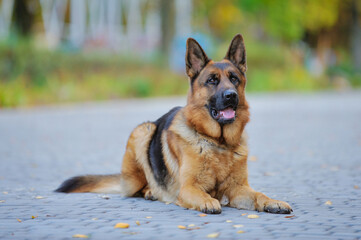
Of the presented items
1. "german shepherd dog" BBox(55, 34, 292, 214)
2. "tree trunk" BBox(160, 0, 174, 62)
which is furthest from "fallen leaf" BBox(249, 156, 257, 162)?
"tree trunk" BBox(160, 0, 174, 62)

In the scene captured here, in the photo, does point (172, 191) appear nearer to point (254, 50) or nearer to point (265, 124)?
point (265, 124)

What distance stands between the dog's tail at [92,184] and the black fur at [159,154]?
58 cm

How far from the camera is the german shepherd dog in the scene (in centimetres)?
566

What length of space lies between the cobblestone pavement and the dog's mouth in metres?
0.86

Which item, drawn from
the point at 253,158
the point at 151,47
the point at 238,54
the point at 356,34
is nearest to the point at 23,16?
the point at 151,47

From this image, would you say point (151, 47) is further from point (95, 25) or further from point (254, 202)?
point (254, 202)

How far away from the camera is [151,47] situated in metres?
44.1

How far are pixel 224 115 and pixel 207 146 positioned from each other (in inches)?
13.8

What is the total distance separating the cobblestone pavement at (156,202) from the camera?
15.5 feet

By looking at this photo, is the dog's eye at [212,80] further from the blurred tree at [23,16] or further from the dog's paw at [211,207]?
the blurred tree at [23,16]

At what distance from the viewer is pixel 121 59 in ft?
99.8

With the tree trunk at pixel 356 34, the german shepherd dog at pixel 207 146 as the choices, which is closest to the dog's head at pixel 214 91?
the german shepherd dog at pixel 207 146

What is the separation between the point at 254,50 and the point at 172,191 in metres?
35.9

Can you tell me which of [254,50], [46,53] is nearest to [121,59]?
[46,53]
